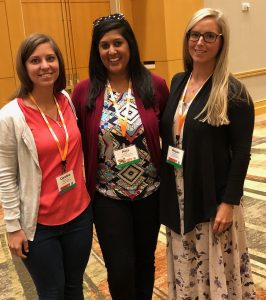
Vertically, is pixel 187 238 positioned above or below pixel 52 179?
below

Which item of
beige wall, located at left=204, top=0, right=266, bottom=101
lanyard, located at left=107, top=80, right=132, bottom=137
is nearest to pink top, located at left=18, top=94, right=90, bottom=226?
lanyard, located at left=107, top=80, right=132, bottom=137

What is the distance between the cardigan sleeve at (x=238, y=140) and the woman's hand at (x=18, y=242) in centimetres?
93

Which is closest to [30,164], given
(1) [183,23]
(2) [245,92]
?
(2) [245,92]

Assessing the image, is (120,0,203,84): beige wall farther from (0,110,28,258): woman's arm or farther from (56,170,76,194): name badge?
(0,110,28,258): woman's arm

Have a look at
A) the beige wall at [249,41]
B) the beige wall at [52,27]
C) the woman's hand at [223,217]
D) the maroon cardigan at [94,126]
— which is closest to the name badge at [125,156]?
the maroon cardigan at [94,126]

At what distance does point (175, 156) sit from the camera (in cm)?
193

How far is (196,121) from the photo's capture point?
71.0 inches

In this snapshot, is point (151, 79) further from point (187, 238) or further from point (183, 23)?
point (183, 23)

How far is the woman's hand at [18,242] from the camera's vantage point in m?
1.72

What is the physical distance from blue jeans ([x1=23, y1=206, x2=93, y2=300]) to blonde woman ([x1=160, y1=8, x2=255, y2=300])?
45cm

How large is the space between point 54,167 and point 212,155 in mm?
726

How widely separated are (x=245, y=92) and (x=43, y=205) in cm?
104

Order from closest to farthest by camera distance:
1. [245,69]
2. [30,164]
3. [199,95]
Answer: [30,164]
[199,95]
[245,69]

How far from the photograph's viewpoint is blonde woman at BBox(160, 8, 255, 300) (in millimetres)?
1775
